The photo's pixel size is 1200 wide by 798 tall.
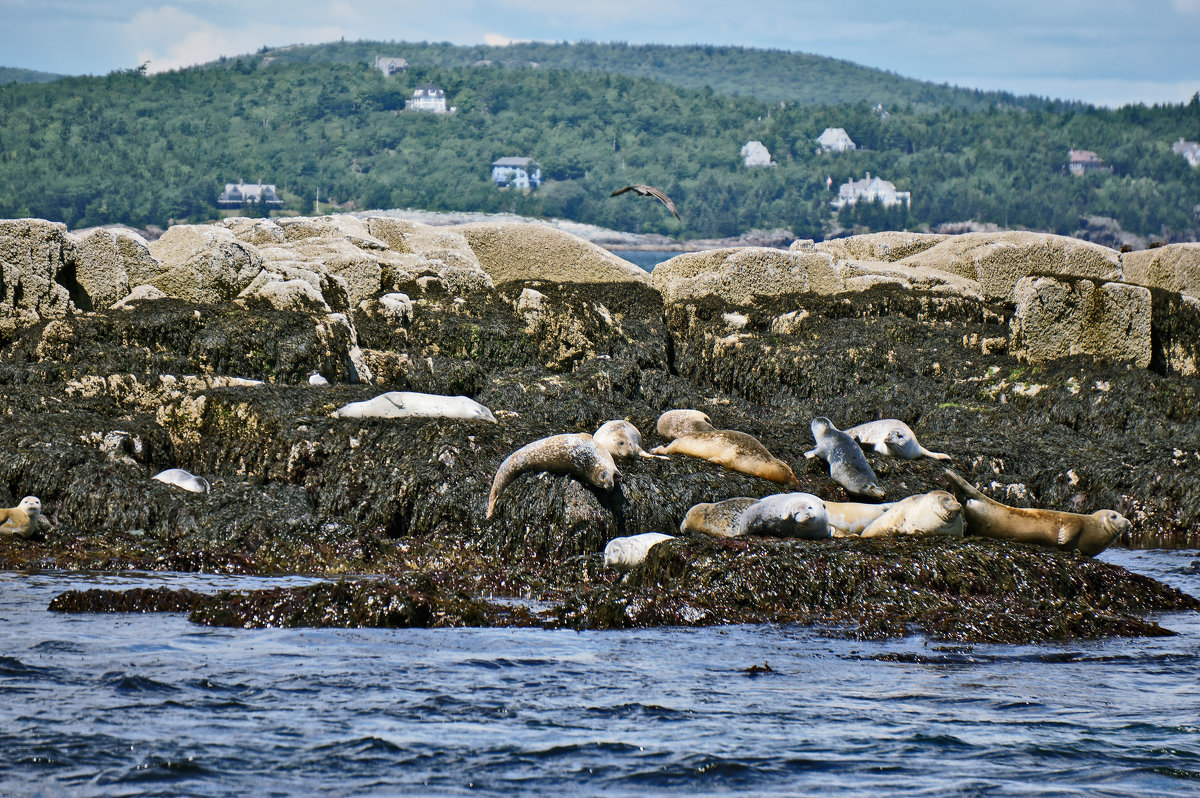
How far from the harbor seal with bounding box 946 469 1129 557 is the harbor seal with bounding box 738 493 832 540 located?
1190 millimetres

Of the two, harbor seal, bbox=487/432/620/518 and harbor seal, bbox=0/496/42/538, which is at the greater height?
harbor seal, bbox=487/432/620/518

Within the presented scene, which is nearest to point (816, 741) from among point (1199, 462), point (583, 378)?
point (1199, 462)

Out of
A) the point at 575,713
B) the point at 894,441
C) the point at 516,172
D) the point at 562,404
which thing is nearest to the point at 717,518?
the point at 894,441

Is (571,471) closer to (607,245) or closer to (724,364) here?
(724,364)

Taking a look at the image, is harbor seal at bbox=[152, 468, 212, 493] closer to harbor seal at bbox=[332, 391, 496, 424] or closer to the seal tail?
harbor seal at bbox=[332, 391, 496, 424]

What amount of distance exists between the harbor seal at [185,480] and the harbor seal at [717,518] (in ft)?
13.1

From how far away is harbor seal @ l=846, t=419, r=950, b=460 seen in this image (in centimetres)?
1161

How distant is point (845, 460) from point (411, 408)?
13.0ft

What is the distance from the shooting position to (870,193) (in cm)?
18200

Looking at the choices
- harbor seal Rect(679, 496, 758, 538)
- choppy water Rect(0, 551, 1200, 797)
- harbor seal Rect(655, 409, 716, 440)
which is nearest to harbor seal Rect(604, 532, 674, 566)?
harbor seal Rect(679, 496, 758, 538)

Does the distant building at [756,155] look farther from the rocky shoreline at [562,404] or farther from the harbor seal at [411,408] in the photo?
the harbor seal at [411,408]

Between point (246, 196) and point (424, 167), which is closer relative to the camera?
point (246, 196)

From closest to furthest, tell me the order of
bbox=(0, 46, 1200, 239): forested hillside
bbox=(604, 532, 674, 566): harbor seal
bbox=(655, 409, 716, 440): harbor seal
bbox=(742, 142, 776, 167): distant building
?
bbox=(604, 532, 674, 566): harbor seal < bbox=(655, 409, 716, 440): harbor seal < bbox=(0, 46, 1200, 239): forested hillside < bbox=(742, 142, 776, 167): distant building

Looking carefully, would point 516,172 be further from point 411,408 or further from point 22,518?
point 22,518
